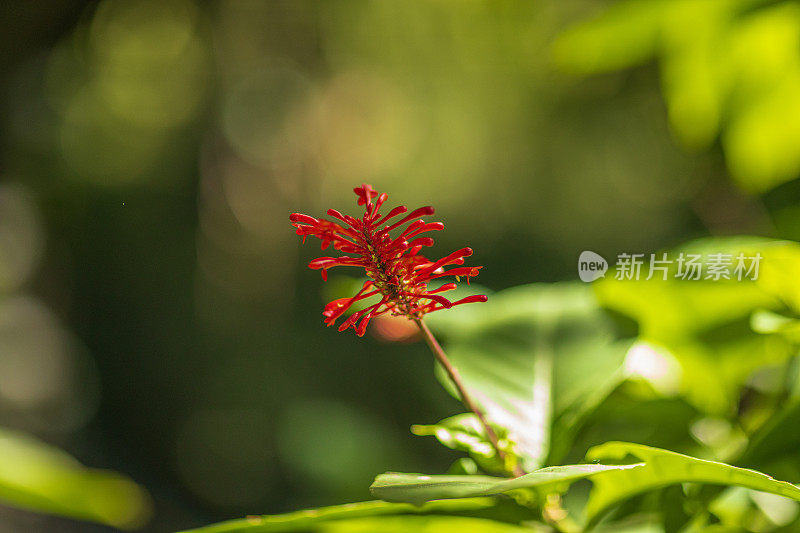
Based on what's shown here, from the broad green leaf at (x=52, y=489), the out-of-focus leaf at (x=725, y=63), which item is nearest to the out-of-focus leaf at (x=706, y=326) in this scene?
the out-of-focus leaf at (x=725, y=63)

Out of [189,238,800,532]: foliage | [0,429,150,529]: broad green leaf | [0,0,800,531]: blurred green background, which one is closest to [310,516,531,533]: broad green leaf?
[189,238,800,532]: foliage

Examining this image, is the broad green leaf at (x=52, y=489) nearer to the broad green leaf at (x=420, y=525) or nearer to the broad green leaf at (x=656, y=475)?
the broad green leaf at (x=420, y=525)

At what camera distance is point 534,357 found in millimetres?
394

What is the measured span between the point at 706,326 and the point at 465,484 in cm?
23

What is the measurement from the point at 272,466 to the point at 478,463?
2338mm

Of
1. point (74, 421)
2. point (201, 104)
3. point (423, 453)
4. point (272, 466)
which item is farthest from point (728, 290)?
point (74, 421)

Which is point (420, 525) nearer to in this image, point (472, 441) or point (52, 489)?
point (472, 441)

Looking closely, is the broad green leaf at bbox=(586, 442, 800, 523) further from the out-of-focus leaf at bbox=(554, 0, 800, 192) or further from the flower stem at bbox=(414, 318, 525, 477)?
the out-of-focus leaf at bbox=(554, 0, 800, 192)

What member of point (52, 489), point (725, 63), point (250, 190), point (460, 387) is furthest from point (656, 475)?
point (250, 190)

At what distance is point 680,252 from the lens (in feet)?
1.33

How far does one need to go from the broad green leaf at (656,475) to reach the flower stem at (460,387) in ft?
0.14

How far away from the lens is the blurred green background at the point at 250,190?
1.90m

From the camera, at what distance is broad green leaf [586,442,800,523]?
7.9 inches

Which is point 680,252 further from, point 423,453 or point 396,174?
point 396,174
